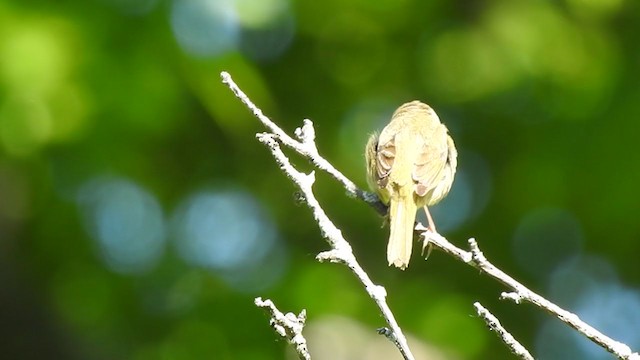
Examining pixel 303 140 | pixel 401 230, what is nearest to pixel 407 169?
pixel 401 230

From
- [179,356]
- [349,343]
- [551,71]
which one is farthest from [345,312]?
[551,71]

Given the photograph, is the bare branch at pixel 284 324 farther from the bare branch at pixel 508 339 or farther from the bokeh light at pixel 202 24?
the bokeh light at pixel 202 24

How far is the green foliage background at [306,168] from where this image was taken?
266 inches

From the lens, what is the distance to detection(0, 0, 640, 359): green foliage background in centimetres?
676

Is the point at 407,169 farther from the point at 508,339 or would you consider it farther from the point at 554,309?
the point at 508,339

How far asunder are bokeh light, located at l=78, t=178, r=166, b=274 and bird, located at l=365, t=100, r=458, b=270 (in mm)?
2069

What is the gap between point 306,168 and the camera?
288 inches

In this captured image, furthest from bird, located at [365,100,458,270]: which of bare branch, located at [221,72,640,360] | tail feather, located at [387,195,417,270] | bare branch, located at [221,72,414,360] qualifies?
bare branch, located at [221,72,640,360]

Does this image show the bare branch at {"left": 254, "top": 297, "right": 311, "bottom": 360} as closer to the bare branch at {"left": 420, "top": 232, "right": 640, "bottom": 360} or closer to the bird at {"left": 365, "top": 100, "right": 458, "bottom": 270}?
the bare branch at {"left": 420, "top": 232, "right": 640, "bottom": 360}

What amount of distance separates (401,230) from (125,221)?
3.34 m


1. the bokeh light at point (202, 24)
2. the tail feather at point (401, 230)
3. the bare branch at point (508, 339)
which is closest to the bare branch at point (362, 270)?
the bare branch at point (508, 339)

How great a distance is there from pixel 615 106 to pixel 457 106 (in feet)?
2.95

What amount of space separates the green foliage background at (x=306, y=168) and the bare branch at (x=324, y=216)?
2.62 metres

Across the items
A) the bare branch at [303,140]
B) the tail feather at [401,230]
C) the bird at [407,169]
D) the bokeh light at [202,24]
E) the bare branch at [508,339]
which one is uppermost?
the bokeh light at [202,24]
